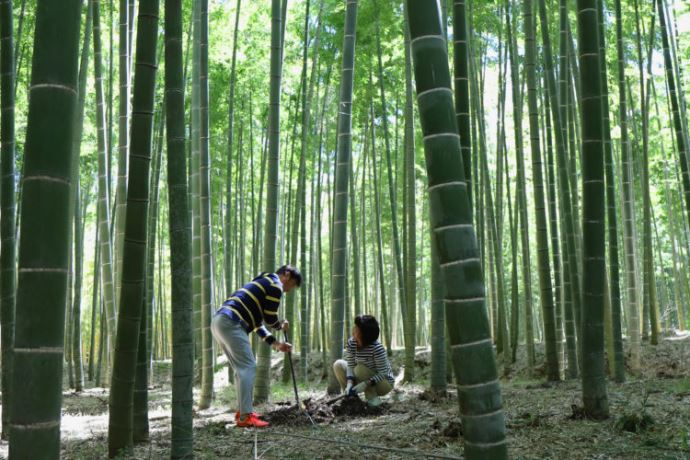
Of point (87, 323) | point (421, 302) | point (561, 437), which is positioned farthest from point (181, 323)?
point (87, 323)

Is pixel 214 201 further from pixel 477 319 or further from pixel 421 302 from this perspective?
pixel 477 319

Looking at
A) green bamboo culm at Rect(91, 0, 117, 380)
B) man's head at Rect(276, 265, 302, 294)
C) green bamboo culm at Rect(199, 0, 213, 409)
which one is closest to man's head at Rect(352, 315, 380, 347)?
man's head at Rect(276, 265, 302, 294)

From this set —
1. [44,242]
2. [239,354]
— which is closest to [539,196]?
[239,354]

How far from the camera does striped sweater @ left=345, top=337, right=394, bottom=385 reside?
5602 mm

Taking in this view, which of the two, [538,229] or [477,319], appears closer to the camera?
[477,319]

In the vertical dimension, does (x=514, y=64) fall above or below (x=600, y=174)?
above

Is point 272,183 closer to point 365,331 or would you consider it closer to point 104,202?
point 365,331

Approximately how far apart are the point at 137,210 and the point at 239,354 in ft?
6.02

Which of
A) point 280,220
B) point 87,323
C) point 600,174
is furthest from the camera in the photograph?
point 87,323

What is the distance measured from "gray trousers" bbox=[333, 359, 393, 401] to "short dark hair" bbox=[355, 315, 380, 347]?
0.23 meters

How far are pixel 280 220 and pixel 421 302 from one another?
24.4 feet

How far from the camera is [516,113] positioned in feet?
23.4

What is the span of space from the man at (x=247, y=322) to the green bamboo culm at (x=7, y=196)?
140cm

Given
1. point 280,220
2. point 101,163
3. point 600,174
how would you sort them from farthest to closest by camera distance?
point 280,220
point 101,163
point 600,174
